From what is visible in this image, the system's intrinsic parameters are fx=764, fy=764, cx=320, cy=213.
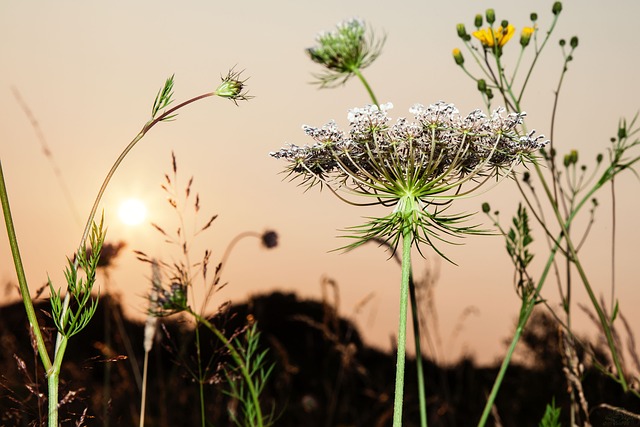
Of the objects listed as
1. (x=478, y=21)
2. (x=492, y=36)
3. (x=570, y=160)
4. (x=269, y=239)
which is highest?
(x=478, y=21)

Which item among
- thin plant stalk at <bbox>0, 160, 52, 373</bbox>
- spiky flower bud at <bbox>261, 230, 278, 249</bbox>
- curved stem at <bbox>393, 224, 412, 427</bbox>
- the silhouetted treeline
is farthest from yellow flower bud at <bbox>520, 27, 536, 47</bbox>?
thin plant stalk at <bbox>0, 160, 52, 373</bbox>

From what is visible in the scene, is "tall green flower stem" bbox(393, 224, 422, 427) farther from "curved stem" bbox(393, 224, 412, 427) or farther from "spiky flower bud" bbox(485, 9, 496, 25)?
"spiky flower bud" bbox(485, 9, 496, 25)

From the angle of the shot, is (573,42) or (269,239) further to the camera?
(573,42)

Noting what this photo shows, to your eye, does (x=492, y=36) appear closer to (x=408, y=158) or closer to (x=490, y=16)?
(x=490, y=16)

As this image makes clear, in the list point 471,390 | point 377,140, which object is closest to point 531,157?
point 377,140

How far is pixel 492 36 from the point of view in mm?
3492

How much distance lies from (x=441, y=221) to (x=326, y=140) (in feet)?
1.41

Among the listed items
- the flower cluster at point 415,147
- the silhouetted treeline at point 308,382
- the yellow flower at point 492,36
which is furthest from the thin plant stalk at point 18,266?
the yellow flower at point 492,36

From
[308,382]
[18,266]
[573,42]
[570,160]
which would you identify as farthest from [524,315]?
[308,382]

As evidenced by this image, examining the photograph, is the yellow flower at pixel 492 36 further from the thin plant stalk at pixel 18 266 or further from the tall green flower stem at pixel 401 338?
the thin plant stalk at pixel 18 266

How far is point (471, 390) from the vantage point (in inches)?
357

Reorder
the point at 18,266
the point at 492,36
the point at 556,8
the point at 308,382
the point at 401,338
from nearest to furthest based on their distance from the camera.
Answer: the point at 18,266
the point at 401,338
the point at 492,36
the point at 556,8
the point at 308,382

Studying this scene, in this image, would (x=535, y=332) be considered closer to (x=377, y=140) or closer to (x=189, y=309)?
(x=189, y=309)

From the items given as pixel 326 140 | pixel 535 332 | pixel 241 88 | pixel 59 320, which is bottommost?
pixel 59 320
